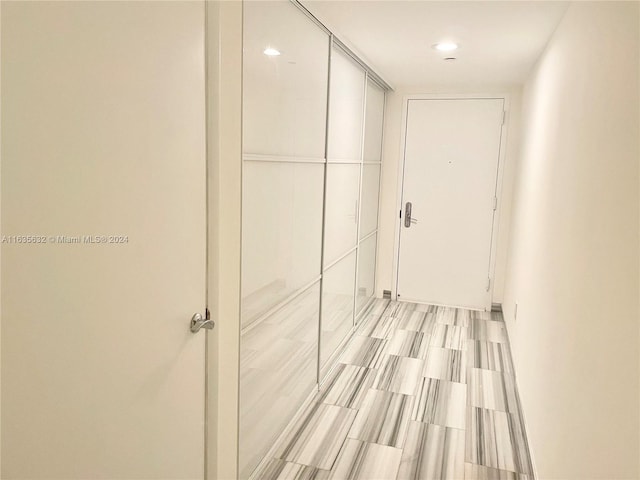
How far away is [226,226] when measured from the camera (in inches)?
64.5

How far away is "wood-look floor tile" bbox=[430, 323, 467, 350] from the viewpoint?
13.1 feet

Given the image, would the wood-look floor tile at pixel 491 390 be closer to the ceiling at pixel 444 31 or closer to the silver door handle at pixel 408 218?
the silver door handle at pixel 408 218

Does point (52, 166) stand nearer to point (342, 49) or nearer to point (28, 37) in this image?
point (28, 37)

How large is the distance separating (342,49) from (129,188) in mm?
2235

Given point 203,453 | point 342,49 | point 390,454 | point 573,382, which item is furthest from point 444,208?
point 203,453

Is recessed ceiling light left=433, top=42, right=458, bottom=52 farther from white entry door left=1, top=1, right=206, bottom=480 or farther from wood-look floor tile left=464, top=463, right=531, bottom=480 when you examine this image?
wood-look floor tile left=464, top=463, right=531, bottom=480

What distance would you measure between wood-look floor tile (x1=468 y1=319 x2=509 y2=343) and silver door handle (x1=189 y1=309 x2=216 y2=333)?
10.1ft

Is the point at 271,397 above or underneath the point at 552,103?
underneath

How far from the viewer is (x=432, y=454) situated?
8.18ft

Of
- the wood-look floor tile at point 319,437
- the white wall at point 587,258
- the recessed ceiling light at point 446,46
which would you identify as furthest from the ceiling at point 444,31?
the wood-look floor tile at point 319,437

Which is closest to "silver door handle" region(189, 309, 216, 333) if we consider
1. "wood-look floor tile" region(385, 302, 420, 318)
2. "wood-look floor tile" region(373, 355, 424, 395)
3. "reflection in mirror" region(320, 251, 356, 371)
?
"reflection in mirror" region(320, 251, 356, 371)

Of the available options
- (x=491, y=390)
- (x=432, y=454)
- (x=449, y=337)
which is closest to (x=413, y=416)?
(x=432, y=454)

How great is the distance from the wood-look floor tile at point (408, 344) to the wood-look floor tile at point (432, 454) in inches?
40.8

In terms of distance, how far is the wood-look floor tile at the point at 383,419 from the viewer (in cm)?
263
